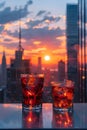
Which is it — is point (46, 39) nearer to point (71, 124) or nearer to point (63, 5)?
point (63, 5)

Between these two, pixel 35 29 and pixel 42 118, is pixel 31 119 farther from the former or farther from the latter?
pixel 35 29

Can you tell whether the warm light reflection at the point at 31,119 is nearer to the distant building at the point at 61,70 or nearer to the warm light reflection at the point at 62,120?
the warm light reflection at the point at 62,120

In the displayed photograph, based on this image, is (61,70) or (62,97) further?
(61,70)

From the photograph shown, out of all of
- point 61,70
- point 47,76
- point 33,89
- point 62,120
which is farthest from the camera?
point 61,70

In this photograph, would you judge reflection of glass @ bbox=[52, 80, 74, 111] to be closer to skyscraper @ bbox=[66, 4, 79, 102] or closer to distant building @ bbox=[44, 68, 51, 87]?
distant building @ bbox=[44, 68, 51, 87]

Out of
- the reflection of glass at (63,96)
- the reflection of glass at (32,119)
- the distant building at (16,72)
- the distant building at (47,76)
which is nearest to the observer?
the reflection of glass at (32,119)

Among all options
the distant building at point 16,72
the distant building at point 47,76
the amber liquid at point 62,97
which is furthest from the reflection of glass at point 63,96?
the distant building at point 16,72

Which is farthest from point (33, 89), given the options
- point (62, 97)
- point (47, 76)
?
point (47, 76)
